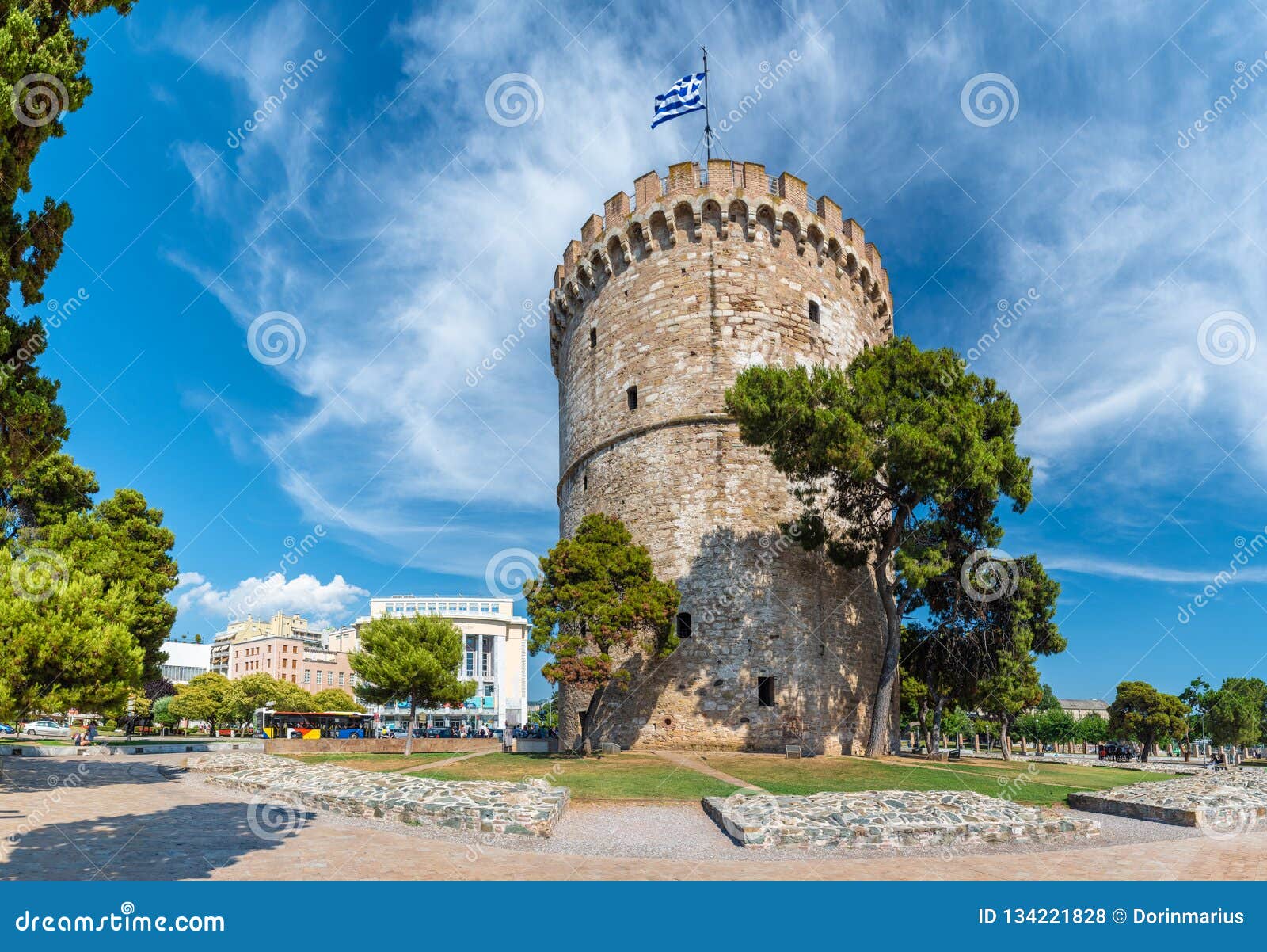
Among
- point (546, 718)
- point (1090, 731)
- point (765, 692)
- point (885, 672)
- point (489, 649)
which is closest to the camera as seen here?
point (885, 672)

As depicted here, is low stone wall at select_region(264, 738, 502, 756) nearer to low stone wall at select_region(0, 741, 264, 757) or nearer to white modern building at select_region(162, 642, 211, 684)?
low stone wall at select_region(0, 741, 264, 757)

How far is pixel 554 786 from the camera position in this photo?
43.2 feet

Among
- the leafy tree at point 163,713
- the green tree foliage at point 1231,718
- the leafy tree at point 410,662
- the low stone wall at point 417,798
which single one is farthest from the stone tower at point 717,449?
the green tree foliage at point 1231,718

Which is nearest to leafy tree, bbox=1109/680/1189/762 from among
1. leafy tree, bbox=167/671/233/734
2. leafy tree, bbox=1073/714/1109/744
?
leafy tree, bbox=1073/714/1109/744

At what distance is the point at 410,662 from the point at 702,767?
14204mm

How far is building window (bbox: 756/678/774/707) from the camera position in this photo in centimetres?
2100

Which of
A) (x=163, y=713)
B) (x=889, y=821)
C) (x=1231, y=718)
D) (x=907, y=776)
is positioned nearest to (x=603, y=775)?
(x=907, y=776)

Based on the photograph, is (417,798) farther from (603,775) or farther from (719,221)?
(719,221)

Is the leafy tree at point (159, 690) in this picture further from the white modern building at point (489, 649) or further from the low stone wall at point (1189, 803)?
the low stone wall at point (1189, 803)

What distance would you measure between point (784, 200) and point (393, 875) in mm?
22330

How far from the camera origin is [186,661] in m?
106

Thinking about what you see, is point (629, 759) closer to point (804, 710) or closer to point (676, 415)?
point (804, 710)

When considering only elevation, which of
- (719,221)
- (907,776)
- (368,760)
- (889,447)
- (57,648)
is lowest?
(368,760)

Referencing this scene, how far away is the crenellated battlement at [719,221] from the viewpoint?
79.2 feet
